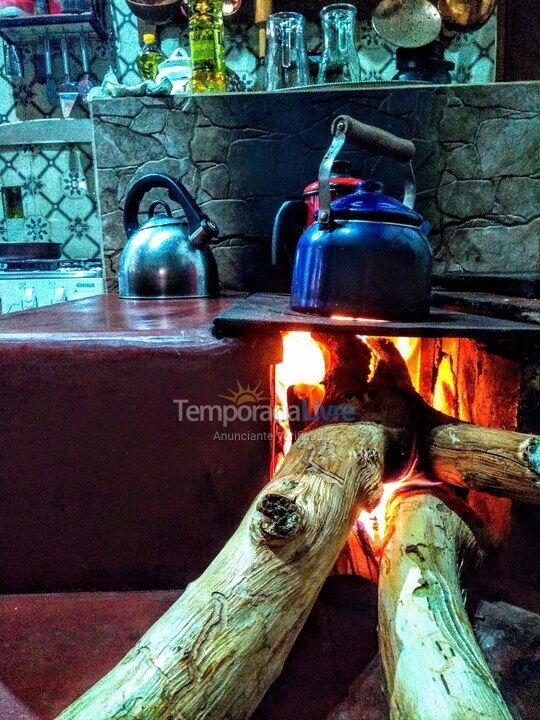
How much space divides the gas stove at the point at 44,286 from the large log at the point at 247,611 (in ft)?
9.17

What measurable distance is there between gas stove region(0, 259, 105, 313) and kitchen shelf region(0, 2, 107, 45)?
1.69 metres

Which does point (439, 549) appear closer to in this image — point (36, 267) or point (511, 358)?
point (511, 358)

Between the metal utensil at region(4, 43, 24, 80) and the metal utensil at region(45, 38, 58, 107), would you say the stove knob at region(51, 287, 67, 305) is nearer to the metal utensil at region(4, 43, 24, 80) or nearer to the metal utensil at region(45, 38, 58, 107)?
the metal utensil at region(45, 38, 58, 107)

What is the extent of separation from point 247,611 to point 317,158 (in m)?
2.20

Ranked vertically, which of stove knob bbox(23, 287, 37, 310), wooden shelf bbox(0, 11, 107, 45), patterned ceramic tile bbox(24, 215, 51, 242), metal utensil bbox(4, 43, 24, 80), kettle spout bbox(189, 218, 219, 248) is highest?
wooden shelf bbox(0, 11, 107, 45)

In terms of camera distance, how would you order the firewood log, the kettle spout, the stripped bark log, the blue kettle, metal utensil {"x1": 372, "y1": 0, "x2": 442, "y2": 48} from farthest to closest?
metal utensil {"x1": 372, "y1": 0, "x2": 442, "y2": 48} < the kettle spout < the blue kettle < the stripped bark log < the firewood log

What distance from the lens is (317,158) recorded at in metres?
2.52

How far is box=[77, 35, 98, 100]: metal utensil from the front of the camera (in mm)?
3873

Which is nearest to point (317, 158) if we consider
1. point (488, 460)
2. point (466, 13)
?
point (466, 13)

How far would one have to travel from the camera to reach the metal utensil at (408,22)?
2.78 metres

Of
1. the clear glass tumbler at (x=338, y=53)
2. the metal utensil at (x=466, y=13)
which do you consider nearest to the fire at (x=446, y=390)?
the clear glass tumbler at (x=338, y=53)

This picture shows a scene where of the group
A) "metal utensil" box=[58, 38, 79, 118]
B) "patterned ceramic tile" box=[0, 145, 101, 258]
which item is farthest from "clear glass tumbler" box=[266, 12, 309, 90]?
"patterned ceramic tile" box=[0, 145, 101, 258]

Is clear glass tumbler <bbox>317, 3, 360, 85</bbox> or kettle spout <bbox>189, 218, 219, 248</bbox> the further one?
clear glass tumbler <bbox>317, 3, 360, 85</bbox>

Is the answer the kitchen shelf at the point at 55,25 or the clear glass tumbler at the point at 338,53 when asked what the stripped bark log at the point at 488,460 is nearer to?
the clear glass tumbler at the point at 338,53
